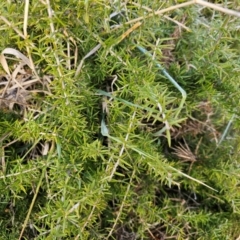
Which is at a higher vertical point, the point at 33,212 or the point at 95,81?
the point at 95,81

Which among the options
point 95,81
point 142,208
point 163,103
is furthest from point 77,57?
point 142,208

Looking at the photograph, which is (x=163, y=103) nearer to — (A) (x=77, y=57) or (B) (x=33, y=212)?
(A) (x=77, y=57)

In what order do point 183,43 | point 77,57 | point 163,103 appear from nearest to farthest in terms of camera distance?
point 163,103 → point 77,57 → point 183,43

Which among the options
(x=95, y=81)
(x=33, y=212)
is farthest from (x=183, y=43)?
(x=33, y=212)

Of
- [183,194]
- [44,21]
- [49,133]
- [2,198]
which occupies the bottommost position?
[183,194]

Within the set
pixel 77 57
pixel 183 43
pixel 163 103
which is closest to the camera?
pixel 163 103

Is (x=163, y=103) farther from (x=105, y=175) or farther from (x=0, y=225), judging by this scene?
(x=0, y=225)

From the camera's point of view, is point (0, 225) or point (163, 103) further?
point (0, 225)
